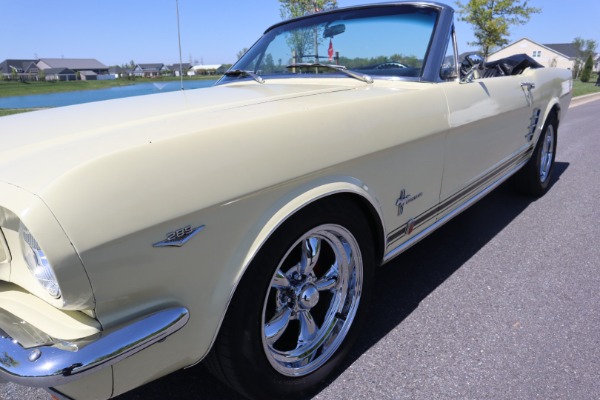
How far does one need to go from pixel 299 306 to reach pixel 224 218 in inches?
26.6

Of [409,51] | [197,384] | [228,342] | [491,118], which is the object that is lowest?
[197,384]

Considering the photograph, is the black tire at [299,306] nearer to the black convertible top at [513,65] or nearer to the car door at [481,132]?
the car door at [481,132]

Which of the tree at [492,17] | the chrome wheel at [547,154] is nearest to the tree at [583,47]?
the tree at [492,17]

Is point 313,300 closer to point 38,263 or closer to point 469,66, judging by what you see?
point 38,263

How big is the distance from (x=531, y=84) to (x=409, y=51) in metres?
1.48

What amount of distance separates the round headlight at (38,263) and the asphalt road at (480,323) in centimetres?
84

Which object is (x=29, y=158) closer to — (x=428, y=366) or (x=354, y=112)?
(x=354, y=112)

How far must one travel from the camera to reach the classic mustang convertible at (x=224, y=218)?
109 cm

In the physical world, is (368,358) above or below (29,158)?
below

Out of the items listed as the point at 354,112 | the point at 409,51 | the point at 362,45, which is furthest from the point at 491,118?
the point at 354,112

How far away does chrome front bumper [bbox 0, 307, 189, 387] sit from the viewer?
1.05 m

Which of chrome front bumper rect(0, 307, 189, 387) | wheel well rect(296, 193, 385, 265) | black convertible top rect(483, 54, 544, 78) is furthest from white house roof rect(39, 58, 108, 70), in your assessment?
chrome front bumper rect(0, 307, 189, 387)

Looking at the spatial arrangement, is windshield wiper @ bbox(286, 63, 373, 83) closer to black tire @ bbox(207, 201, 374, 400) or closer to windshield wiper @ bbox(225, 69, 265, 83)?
windshield wiper @ bbox(225, 69, 265, 83)

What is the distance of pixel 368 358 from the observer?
200 centimetres
